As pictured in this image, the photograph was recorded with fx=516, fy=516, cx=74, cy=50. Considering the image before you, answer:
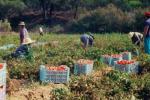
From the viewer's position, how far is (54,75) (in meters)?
11.4

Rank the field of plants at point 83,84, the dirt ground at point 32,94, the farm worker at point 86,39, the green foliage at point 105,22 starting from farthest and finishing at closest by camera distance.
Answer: the green foliage at point 105,22, the farm worker at point 86,39, the dirt ground at point 32,94, the field of plants at point 83,84

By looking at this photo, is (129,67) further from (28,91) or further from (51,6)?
(51,6)

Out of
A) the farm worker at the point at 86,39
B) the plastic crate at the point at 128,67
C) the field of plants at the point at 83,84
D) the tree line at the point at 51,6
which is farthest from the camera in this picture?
the tree line at the point at 51,6

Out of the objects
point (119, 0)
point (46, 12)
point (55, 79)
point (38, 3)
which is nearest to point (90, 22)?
point (119, 0)

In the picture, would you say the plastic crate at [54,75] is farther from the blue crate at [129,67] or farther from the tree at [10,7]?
the tree at [10,7]

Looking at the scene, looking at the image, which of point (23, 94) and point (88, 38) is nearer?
point (23, 94)

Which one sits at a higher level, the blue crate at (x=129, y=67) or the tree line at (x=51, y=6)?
the blue crate at (x=129, y=67)

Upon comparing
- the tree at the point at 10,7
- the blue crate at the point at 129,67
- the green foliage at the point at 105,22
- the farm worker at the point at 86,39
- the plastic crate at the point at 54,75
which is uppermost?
the plastic crate at the point at 54,75

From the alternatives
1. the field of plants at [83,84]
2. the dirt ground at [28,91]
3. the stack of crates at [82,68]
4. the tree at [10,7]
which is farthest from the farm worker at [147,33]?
the tree at [10,7]

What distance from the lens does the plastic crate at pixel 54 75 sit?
11289mm

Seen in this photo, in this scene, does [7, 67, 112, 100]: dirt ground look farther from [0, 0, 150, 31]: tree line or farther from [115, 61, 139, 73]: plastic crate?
[0, 0, 150, 31]: tree line

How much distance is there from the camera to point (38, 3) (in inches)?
2499

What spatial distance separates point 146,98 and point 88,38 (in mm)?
7246

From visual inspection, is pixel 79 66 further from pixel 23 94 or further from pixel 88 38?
pixel 88 38
